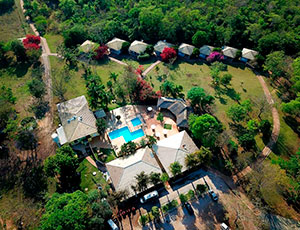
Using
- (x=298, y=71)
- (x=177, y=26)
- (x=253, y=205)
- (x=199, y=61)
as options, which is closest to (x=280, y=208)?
(x=253, y=205)

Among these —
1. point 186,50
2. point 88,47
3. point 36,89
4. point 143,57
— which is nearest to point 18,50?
point 88,47

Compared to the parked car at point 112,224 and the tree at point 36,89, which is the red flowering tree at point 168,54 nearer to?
the tree at point 36,89

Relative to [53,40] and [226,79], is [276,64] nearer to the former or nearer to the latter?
[226,79]

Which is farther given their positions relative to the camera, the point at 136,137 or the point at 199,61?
the point at 199,61

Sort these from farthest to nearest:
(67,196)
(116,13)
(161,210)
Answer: (116,13)
(161,210)
(67,196)

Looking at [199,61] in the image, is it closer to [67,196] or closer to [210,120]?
[210,120]

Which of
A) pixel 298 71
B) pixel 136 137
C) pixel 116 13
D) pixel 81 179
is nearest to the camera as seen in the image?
pixel 81 179

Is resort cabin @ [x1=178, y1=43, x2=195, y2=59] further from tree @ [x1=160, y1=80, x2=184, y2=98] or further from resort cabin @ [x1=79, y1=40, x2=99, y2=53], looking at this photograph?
resort cabin @ [x1=79, y1=40, x2=99, y2=53]
